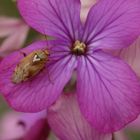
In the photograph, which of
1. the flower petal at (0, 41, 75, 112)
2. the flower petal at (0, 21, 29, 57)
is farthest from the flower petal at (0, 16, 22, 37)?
the flower petal at (0, 41, 75, 112)

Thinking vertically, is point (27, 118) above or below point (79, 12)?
below

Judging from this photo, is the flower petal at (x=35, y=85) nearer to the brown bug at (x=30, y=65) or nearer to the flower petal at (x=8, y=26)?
the brown bug at (x=30, y=65)

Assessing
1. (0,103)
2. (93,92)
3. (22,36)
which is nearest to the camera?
(93,92)

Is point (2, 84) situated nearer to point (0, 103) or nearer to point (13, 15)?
point (13, 15)

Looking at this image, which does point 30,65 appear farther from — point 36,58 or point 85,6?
point 85,6

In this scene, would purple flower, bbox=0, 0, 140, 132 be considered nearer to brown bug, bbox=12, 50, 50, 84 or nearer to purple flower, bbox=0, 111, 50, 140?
brown bug, bbox=12, 50, 50, 84

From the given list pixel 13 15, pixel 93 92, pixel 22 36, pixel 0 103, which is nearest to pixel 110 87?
pixel 93 92

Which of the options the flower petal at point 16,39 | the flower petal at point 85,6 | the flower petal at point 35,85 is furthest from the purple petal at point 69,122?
the flower petal at point 16,39
